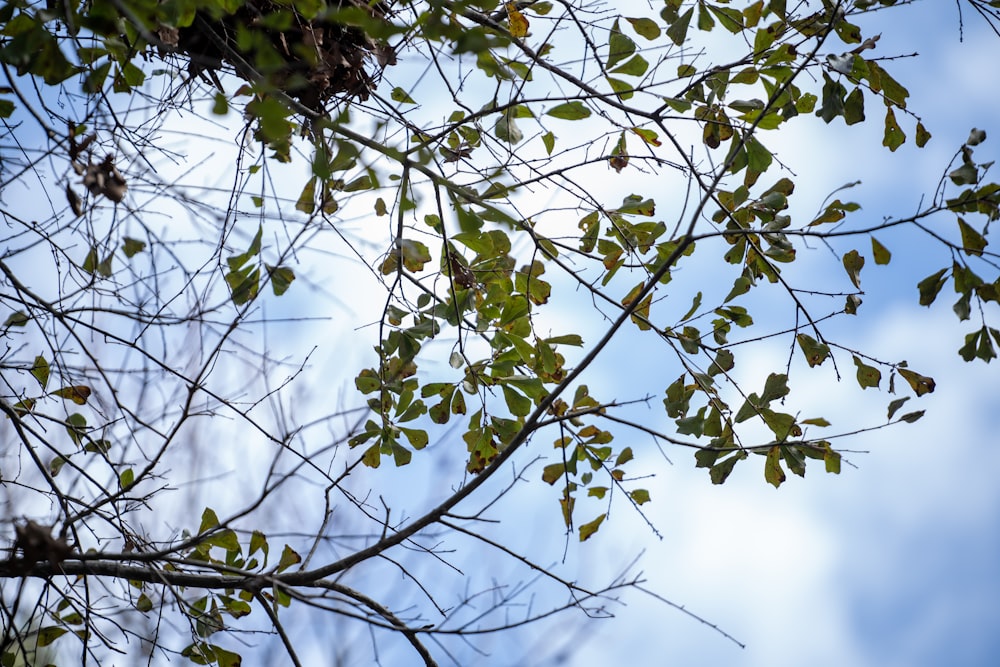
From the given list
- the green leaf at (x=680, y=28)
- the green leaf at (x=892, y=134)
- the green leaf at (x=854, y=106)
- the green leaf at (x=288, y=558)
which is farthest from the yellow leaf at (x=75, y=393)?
the green leaf at (x=892, y=134)

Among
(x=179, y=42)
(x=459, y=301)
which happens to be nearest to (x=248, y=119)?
(x=179, y=42)

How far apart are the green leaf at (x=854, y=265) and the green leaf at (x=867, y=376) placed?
0.81 ft

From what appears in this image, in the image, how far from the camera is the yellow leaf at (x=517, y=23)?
8.07ft

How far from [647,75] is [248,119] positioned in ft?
3.68

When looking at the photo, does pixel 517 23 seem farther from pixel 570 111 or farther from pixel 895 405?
pixel 895 405

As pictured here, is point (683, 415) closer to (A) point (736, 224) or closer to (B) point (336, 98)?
(A) point (736, 224)

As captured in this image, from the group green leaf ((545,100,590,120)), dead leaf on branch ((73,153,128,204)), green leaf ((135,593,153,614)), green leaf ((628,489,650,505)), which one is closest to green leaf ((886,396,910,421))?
green leaf ((628,489,650,505))

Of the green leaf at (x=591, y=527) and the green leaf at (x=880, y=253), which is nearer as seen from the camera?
the green leaf at (x=880, y=253)

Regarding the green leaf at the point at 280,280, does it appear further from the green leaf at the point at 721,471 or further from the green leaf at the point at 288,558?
the green leaf at the point at 721,471

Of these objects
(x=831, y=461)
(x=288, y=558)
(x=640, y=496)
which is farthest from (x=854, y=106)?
(x=288, y=558)

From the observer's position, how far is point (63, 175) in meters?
1.96

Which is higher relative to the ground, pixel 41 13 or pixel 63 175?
pixel 63 175

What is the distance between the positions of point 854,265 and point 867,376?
33 centimetres

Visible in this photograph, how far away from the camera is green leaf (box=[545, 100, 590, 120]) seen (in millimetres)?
2111
